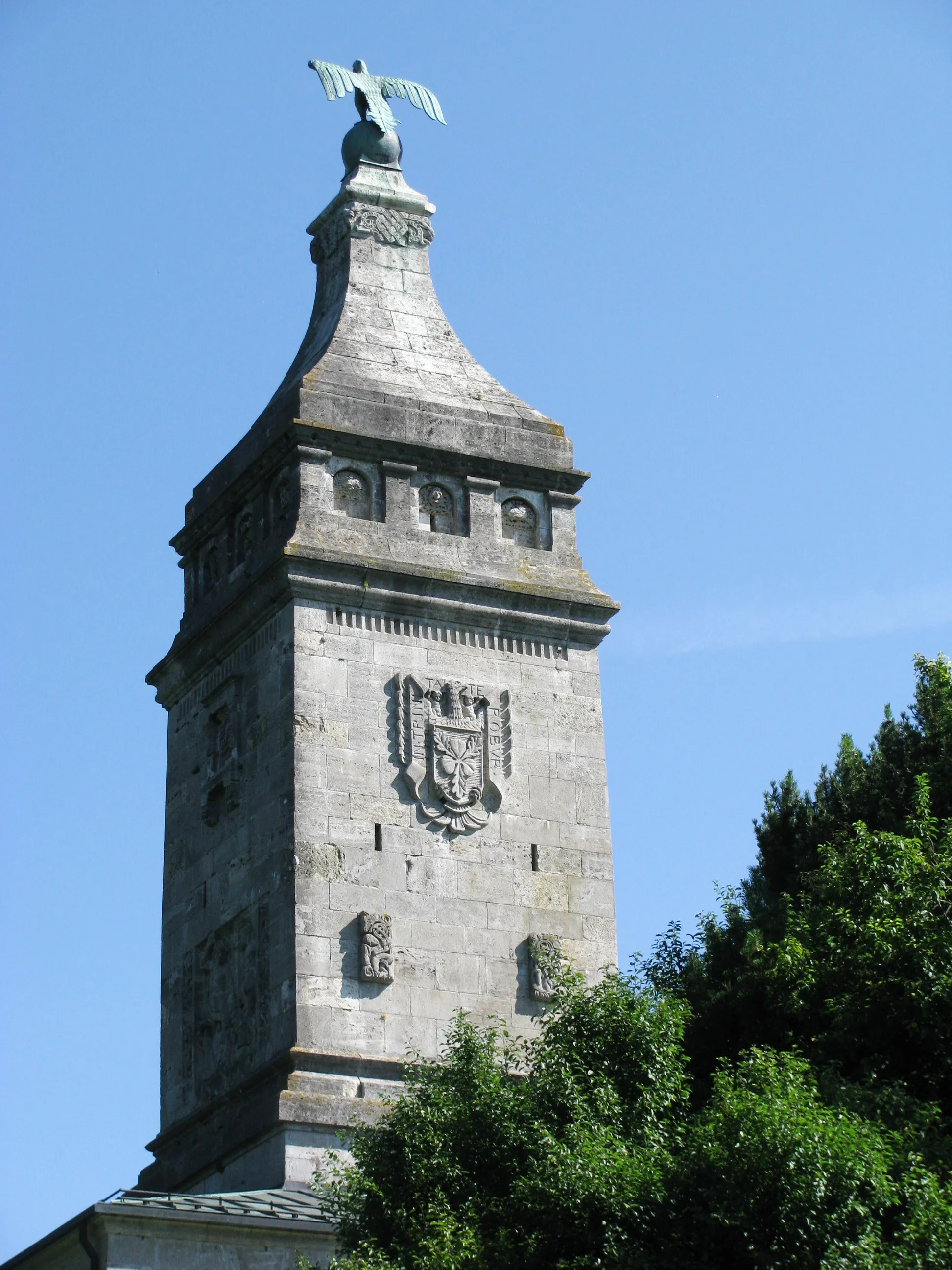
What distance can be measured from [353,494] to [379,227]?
18.8ft

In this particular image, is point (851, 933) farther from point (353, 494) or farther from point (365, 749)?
point (353, 494)

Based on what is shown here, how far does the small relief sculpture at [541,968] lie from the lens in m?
40.5

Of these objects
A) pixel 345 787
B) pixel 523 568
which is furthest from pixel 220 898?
pixel 523 568

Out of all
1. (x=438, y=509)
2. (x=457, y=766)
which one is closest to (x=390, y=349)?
(x=438, y=509)

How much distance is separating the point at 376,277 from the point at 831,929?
14488mm

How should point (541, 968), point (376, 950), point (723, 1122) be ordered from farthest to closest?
point (541, 968) < point (376, 950) < point (723, 1122)

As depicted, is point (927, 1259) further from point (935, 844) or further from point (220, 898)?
point (220, 898)

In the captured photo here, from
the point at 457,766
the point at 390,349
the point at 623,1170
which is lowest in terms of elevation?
the point at 623,1170

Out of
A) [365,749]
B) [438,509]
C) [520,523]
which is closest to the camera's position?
[365,749]

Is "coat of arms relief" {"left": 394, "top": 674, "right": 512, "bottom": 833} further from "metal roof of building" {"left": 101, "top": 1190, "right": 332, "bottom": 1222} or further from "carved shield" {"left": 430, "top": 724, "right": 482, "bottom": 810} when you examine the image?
"metal roof of building" {"left": 101, "top": 1190, "right": 332, "bottom": 1222}

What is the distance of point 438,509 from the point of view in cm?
4319

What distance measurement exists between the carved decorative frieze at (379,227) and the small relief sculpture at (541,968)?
1224cm

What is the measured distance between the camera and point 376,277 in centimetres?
4578

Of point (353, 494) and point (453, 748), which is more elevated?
point (353, 494)
